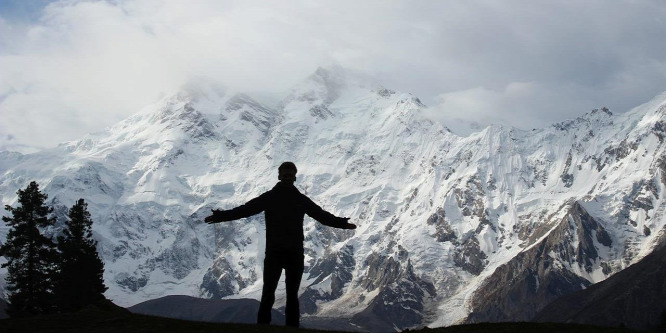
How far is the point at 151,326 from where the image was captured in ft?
93.9

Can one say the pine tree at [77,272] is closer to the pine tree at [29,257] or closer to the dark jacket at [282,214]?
the pine tree at [29,257]

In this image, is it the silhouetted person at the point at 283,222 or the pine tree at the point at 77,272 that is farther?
the pine tree at the point at 77,272

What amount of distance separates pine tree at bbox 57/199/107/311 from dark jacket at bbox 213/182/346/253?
3297cm

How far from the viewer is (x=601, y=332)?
2820 cm

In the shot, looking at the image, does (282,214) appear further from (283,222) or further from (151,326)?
(151,326)

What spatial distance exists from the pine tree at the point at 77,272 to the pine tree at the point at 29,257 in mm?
917

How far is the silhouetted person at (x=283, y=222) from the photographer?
88.0 ft

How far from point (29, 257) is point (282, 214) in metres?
36.2

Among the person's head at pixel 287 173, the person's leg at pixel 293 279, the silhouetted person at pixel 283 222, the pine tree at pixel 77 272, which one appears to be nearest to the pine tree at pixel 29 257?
the pine tree at pixel 77 272

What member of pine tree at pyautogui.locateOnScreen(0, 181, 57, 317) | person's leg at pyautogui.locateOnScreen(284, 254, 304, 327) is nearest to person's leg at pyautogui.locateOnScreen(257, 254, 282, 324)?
person's leg at pyautogui.locateOnScreen(284, 254, 304, 327)

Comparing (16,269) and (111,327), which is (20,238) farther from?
(111,327)

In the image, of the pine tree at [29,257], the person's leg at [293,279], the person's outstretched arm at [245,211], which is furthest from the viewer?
the pine tree at [29,257]

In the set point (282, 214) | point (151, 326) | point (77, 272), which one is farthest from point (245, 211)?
point (77, 272)

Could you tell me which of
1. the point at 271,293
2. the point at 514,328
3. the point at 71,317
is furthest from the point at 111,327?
the point at 514,328
